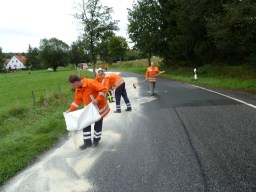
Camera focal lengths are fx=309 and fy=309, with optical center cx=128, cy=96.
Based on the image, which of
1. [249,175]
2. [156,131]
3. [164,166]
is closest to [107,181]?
[164,166]

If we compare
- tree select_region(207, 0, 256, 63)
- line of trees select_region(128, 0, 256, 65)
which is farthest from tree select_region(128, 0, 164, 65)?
tree select_region(207, 0, 256, 63)

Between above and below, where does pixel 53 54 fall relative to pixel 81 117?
below

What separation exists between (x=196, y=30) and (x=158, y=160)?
24.2m

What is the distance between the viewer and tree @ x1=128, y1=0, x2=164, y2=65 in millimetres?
36094

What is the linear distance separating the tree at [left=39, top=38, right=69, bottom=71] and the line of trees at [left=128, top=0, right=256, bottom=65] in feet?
162

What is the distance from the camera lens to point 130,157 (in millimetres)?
5758

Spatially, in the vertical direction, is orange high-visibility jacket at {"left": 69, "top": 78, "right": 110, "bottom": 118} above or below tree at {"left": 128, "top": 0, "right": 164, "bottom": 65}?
below

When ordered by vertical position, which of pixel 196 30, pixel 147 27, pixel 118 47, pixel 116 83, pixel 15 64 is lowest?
pixel 15 64

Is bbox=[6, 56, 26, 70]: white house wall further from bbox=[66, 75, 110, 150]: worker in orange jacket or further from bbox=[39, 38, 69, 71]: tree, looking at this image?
bbox=[66, 75, 110, 150]: worker in orange jacket

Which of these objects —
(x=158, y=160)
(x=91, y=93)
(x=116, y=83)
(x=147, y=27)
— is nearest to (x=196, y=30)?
(x=147, y=27)

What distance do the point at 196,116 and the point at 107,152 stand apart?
378 centimetres

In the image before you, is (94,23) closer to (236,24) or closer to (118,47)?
(236,24)

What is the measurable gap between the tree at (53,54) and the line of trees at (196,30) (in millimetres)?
49461

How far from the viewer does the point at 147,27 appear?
3684 cm
